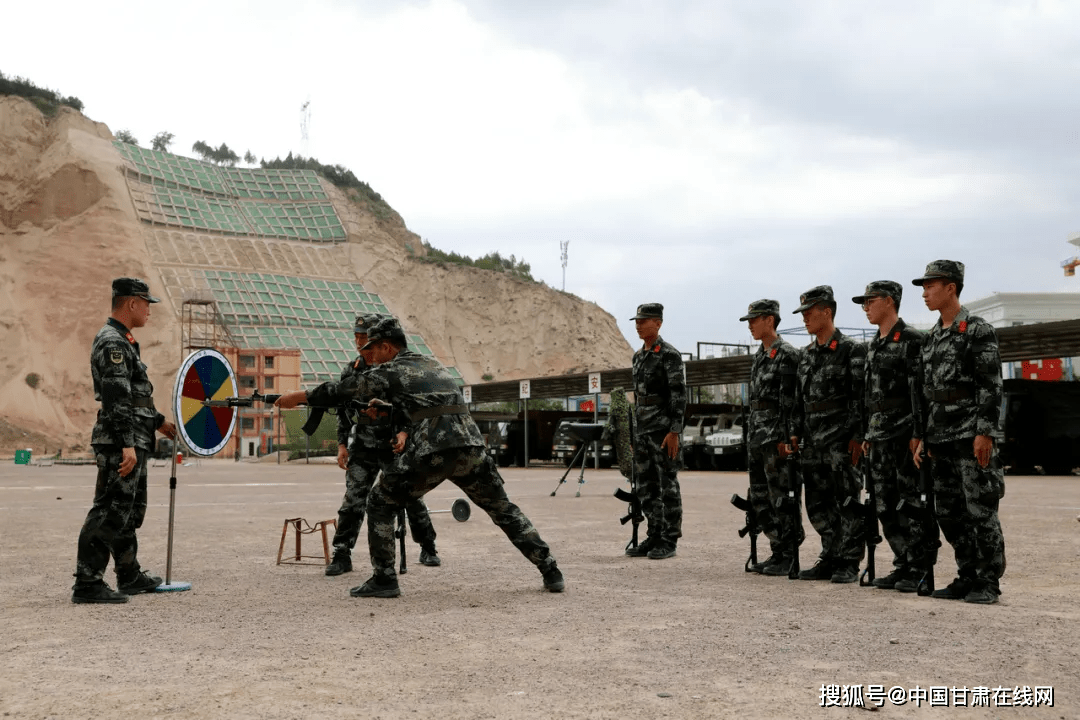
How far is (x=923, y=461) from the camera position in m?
6.57

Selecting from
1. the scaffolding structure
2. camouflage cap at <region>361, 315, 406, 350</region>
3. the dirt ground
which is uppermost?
the scaffolding structure

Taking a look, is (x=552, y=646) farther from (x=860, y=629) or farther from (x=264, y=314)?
(x=264, y=314)

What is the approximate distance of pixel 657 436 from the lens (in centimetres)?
916

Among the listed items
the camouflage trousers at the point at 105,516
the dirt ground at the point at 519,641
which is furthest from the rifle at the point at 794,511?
the camouflage trousers at the point at 105,516

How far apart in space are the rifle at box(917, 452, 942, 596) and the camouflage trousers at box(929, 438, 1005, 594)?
0.06 metres

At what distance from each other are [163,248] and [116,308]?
67.9 meters

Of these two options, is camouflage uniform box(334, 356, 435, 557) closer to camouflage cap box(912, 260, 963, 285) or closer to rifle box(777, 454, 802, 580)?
rifle box(777, 454, 802, 580)

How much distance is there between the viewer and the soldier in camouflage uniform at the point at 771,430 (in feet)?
25.7

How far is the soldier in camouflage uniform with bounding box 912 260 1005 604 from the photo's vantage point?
624 centimetres

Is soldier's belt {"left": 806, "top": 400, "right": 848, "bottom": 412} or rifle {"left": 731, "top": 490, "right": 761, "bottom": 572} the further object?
rifle {"left": 731, "top": 490, "right": 761, "bottom": 572}

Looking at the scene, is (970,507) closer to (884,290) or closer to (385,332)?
(884,290)

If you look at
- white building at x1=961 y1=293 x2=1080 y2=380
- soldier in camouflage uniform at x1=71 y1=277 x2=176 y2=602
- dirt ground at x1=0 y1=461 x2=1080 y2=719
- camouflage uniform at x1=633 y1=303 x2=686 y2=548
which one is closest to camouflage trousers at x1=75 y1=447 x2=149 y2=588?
soldier in camouflage uniform at x1=71 y1=277 x2=176 y2=602

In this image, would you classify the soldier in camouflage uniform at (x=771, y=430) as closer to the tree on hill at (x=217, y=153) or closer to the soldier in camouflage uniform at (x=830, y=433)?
the soldier in camouflage uniform at (x=830, y=433)

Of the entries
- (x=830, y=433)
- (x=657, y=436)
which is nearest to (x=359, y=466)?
(x=657, y=436)
